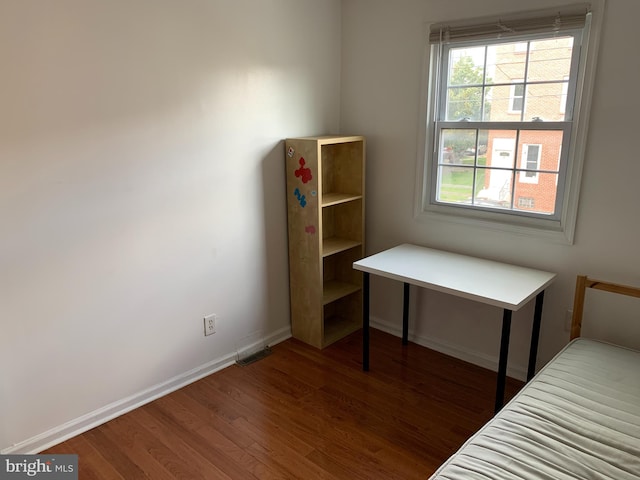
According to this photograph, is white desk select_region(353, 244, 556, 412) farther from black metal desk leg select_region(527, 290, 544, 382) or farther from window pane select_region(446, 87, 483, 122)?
window pane select_region(446, 87, 483, 122)

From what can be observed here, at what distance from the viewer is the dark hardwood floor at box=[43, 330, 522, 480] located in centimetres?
214

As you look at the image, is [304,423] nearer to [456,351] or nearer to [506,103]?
[456,351]

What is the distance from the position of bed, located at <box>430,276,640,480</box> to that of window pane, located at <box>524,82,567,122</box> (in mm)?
1216

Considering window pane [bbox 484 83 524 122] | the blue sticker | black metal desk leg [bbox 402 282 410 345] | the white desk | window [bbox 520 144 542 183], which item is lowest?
black metal desk leg [bbox 402 282 410 345]

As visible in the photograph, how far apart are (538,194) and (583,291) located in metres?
0.58

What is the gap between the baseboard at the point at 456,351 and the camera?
9.27 ft

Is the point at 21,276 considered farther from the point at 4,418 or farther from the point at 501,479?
the point at 501,479

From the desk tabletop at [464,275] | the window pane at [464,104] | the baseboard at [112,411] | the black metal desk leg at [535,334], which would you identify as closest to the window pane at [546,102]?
the window pane at [464,104]

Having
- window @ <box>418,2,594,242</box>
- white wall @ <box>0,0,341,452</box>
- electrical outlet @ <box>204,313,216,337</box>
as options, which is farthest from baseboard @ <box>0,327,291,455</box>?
window @ <box>418,2,594,242</box>

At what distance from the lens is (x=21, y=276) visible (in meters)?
2.08

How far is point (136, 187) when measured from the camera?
94.1 inches

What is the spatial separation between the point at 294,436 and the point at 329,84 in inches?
88.0

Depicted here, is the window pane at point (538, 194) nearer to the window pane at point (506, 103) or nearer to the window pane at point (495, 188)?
the window pane at point (495, 188)

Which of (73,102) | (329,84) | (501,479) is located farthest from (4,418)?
(329,84)
